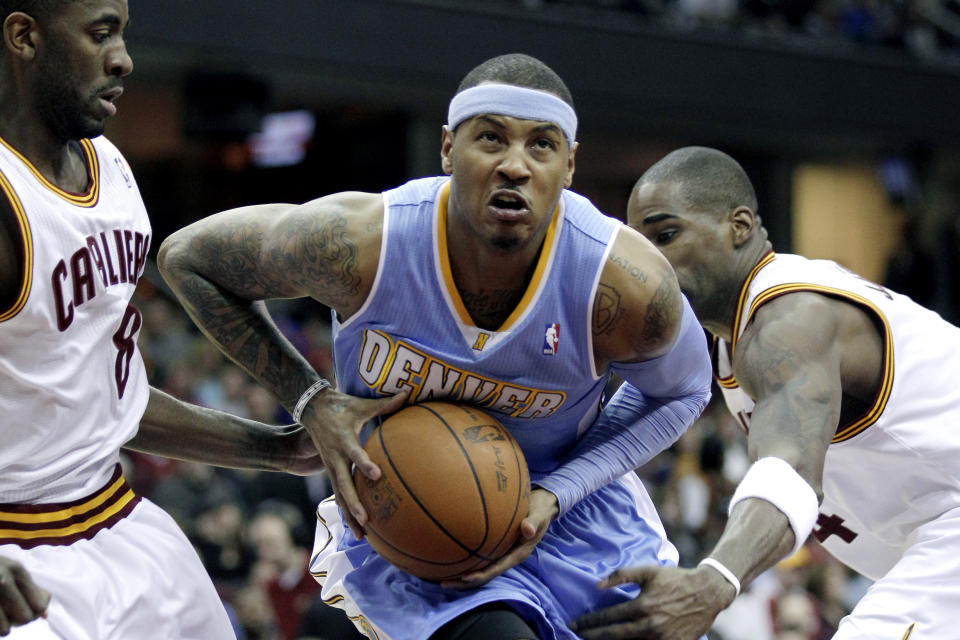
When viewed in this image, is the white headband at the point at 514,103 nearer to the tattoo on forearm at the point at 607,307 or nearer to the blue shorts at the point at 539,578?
the tattoo on forearm at the point at 607,307

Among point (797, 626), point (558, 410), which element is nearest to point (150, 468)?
point (797, 626)

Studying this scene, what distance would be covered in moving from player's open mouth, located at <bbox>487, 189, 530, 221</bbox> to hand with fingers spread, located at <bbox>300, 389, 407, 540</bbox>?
1.76 ft

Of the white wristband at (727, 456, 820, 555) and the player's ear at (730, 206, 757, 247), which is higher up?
the player's ear at (730, 206, 757, 247)

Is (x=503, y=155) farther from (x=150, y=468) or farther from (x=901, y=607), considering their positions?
(x=150, y=468)

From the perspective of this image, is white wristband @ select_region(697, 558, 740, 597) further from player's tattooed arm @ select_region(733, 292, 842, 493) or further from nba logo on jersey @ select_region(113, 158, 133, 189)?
nba logo on jersey @ select_region(113, 158, 133, 189)

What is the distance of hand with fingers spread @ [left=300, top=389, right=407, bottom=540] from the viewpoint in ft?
10.2

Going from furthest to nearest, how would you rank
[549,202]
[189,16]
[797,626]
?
[189,16] < [797,626] < [549,202]

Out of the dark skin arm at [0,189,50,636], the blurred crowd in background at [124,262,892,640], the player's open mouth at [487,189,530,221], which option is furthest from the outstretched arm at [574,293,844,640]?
the blurred crowd in background at [124,262,892,640]

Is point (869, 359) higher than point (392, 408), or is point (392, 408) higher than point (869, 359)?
point (869, 359)

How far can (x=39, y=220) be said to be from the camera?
2891mm

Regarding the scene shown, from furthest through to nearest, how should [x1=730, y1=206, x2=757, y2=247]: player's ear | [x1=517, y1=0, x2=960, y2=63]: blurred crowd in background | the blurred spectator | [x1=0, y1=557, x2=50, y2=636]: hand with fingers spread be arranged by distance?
[x1=517, y1=0, x2=960, y2=63]: blurred crowd in background
the blurred spectator
[x1=730, y1=206, x2=757, y2=247]: player's ear
[x1=0, y1=557, x2=50, y2=636]: hand with fingers spread

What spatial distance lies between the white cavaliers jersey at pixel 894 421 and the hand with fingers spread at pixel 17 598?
6.97ft

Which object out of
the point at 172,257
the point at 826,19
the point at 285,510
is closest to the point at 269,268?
the point at 172,257

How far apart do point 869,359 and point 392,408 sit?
1.41m
